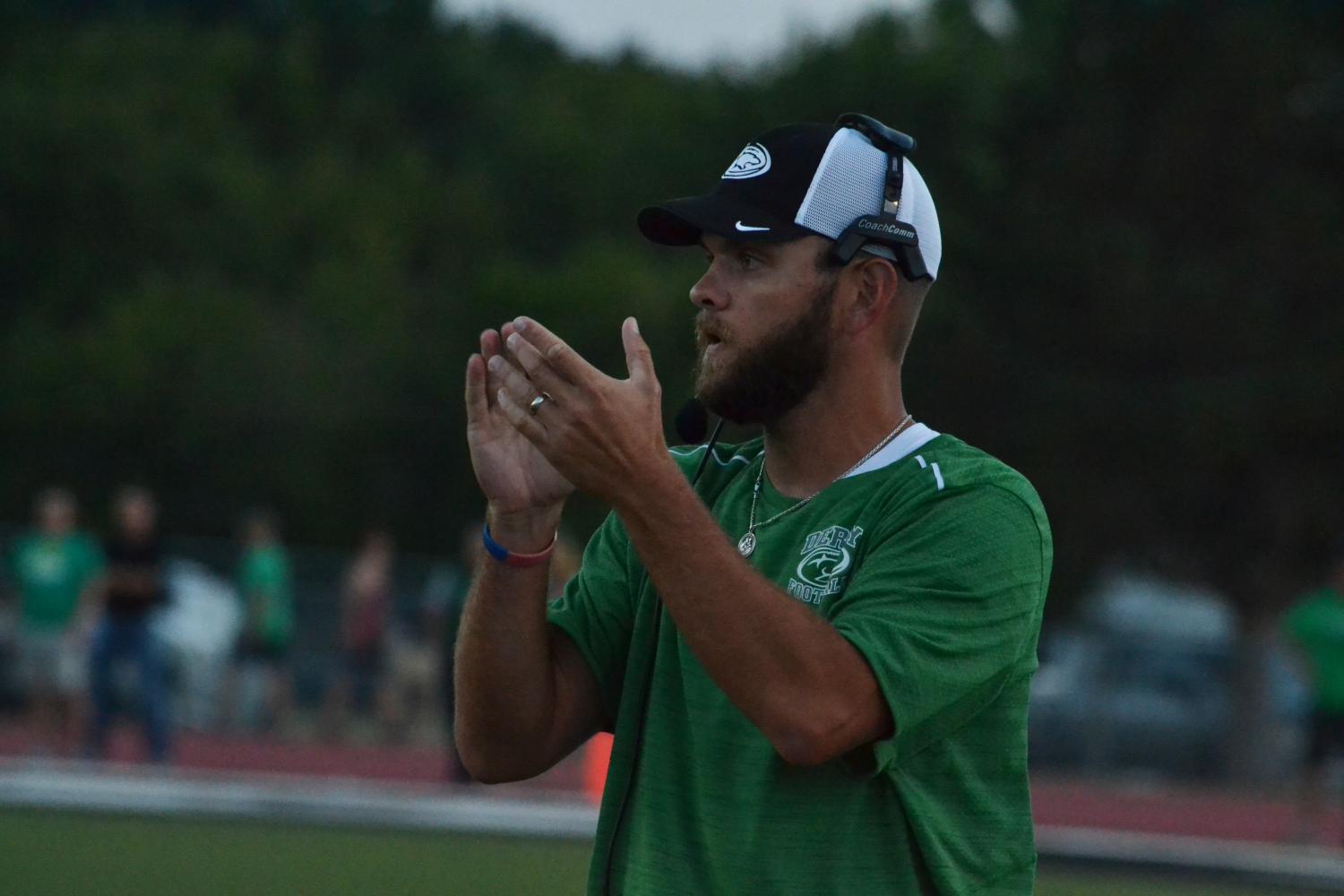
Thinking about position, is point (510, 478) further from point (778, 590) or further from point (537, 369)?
point (778, 590)

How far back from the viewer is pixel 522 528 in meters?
3.30

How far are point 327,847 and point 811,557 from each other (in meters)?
9.15

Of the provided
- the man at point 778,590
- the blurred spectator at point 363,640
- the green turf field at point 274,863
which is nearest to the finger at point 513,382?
the man at point 778,590

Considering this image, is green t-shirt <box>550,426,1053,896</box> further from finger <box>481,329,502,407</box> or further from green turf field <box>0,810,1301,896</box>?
green turf field <box>0,810,1301,896</box>

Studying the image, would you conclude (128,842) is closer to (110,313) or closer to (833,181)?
(833,181)

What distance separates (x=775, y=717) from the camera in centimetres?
291

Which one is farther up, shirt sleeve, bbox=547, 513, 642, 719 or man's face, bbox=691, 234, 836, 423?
man's face, bbox=691, 234, 836, 423

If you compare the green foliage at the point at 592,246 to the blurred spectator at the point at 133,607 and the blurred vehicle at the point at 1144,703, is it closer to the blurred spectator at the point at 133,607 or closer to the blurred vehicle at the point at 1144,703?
the blurred vehicle at the point at 1144,703

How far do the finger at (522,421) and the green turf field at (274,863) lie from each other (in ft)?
23.8

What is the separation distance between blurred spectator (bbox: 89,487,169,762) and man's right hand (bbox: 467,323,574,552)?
39.7ft

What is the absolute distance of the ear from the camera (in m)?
3.33

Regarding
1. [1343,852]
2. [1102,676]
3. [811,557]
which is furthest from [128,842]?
[1102,676]

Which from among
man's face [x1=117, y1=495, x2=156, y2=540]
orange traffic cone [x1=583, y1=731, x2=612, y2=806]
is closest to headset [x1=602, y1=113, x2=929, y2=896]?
orange traffic cone [x1=583, y1=731, x2=612, y2=806]

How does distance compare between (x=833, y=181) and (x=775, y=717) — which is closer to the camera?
(x=775, y=717)
